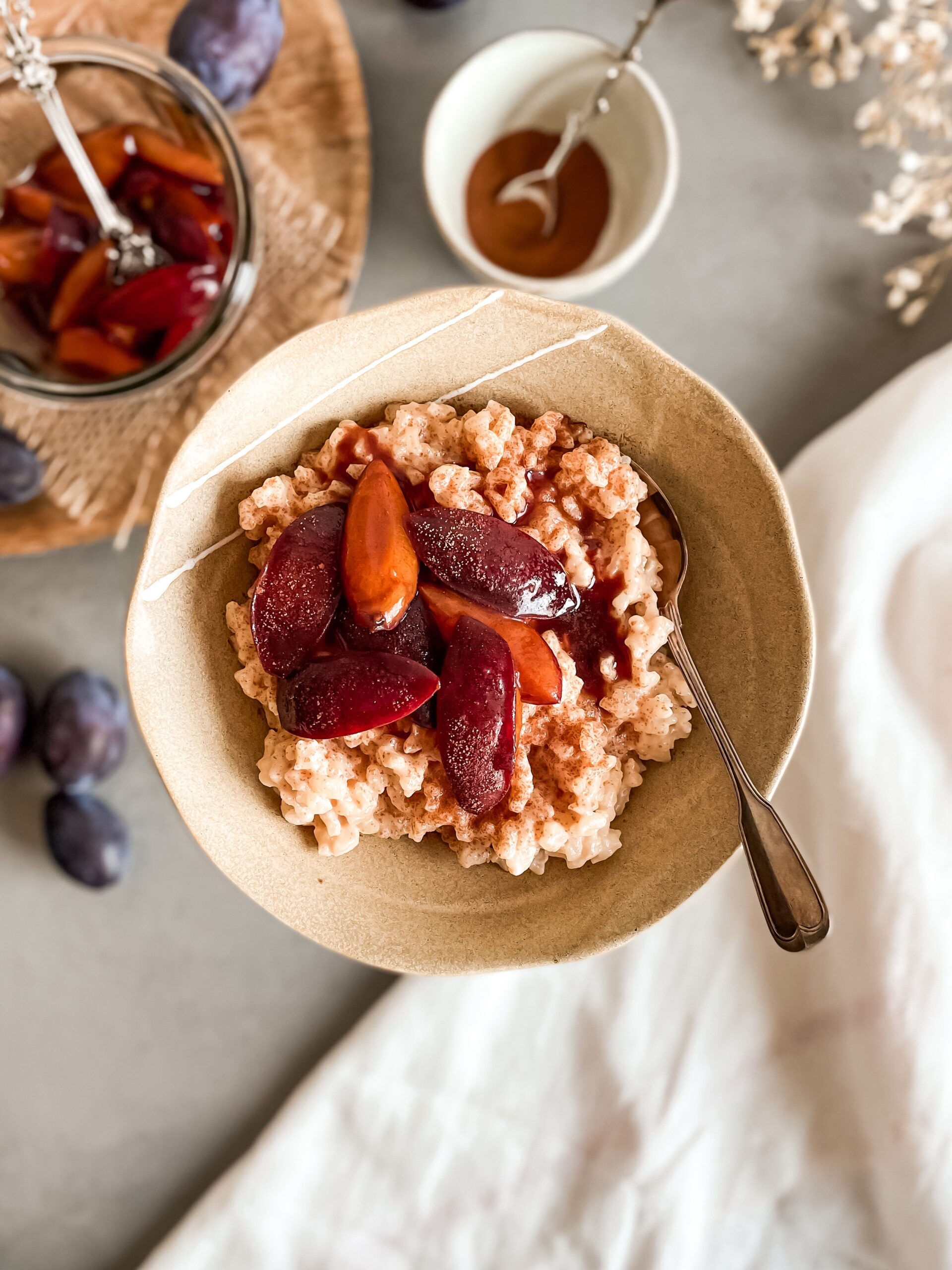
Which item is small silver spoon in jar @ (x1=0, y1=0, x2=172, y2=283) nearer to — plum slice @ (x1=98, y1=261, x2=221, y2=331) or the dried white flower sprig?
plum slice @ (x1=98, y1=261, x2=221, y2=331)

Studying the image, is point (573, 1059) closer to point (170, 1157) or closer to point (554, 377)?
point (170, 1157)

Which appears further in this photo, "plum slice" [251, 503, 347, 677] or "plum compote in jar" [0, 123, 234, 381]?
"plum compote in jar" [0, 123, 234, 381]

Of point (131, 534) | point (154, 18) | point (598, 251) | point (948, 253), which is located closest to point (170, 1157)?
point (131, 534)

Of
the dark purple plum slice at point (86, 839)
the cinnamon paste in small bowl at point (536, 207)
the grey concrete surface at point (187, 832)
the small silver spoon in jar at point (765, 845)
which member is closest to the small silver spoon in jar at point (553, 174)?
the cinnamon paste in small bowl at point (536, 207)

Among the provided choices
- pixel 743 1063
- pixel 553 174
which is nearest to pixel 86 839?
pixel 743 1063

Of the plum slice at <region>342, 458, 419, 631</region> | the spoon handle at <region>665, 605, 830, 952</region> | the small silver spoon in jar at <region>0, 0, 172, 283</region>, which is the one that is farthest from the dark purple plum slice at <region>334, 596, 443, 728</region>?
the small silver spoon in jar at <region>0, 0, 172, 283</region>

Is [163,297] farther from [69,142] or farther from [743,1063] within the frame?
[743,1063]
